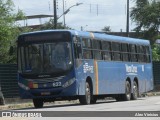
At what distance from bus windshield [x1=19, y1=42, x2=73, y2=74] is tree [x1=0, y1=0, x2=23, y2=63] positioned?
1981cm

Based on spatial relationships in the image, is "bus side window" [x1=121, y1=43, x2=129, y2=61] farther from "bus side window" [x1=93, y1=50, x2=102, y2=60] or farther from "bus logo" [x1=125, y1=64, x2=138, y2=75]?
"bus side window" [x1=93, y1=50, x2=102, y2=60]

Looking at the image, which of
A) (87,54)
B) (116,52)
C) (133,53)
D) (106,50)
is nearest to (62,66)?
(87,54)

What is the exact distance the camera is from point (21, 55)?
26875mm

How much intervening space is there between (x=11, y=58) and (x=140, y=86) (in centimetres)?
1511

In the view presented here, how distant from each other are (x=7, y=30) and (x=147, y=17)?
16.5m

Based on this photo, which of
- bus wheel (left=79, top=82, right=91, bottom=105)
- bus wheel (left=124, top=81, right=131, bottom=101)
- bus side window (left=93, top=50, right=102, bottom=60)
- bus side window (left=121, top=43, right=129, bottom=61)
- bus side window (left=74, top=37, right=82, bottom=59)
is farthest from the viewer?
bus wheel (left=124, top=81, right=131, bottom=101)

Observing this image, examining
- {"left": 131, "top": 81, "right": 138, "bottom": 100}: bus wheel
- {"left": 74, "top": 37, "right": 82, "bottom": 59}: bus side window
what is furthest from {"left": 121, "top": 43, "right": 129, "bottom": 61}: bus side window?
{"left": 74, "top": 37, "right": 82, "bottom": 59}: bus side window

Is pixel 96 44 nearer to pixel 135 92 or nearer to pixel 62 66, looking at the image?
pixel 62 66

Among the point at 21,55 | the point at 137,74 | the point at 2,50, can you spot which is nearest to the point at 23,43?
the point at 21,55

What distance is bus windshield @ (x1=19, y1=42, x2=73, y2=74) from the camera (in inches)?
1025

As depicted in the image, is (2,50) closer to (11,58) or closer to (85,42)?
Result: (11,58)

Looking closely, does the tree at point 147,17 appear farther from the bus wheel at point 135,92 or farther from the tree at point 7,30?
the bus wheel at point 135,92

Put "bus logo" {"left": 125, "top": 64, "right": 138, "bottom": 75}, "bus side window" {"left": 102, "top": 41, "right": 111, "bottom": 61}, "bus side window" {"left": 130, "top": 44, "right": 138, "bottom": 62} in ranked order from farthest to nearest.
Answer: "bus side window" {"left": 130, "top": 44, "right": 138, "bottom": 62} → "bus logo" {"left": 125, "top": 64, "right": 138, "bottom": 75} → "bus side window" {"left": 102, "top": 41, "right": 111, "bottom": 61}

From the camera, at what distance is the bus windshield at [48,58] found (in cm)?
2603
